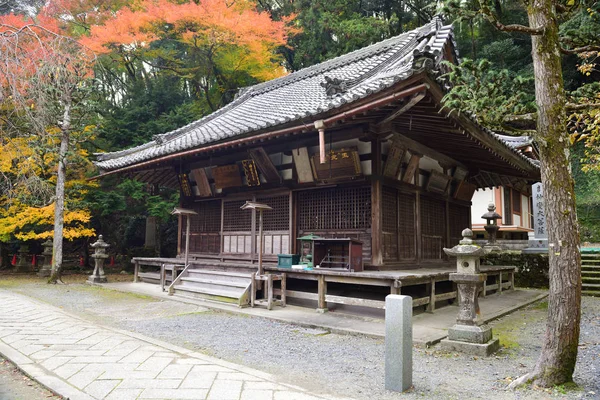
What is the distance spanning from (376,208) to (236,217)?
4.37m

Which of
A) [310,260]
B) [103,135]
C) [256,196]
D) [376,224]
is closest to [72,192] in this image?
[103,135]

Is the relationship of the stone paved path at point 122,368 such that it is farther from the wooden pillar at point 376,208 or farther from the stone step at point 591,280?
the stone step at point 591,280

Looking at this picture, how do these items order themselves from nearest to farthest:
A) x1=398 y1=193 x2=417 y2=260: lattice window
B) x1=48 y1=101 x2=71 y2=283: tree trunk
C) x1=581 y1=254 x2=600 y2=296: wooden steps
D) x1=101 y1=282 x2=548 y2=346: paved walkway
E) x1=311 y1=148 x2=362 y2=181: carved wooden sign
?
1. x1=101 y1=282 x2=548 y2=346: paved walkway
2. x1=311 y1=148 x2=362 y2=181: carved wooden sign
3. x1=398 y1=193 x2=417 y2=260: lattice window
4. x1=581 y1=254 x2=600 y2=296: wooden steps
5. x1=48 y1=101 x2=71 y2=283: tree trunk

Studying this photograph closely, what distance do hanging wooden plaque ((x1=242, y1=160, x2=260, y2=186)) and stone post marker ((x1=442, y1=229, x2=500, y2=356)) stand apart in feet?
19.2

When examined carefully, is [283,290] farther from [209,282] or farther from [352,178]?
[352,178]

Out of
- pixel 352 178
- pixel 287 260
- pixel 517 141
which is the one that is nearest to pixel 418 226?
pixel 352 178

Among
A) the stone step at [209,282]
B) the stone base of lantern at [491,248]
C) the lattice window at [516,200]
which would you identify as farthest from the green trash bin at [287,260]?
the lattice window at [516,200]

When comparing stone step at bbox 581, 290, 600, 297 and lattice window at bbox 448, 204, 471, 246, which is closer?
stone step at bbox 581, 290, 600, 297

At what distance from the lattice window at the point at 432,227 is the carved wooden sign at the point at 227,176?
499 centimetres

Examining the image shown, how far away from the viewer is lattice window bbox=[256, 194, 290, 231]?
9.94 meters

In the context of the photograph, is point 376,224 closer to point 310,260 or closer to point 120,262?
point 310,260

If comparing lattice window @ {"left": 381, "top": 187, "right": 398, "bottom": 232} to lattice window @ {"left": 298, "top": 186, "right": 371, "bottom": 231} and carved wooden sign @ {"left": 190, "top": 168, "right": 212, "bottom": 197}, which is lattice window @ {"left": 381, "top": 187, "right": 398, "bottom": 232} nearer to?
lattice window @ {"left": 298, "top": 186, "right": 371, "bottom": 231}

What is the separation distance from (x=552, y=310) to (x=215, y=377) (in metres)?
3.48

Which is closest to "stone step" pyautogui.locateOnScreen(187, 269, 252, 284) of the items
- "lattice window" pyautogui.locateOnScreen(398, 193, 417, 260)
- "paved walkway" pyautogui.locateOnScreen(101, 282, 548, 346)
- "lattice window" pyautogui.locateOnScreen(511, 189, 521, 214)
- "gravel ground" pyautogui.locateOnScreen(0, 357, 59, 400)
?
"paved walkway" pyautogui.locateOnScreen(101, 282, 548, 346)
